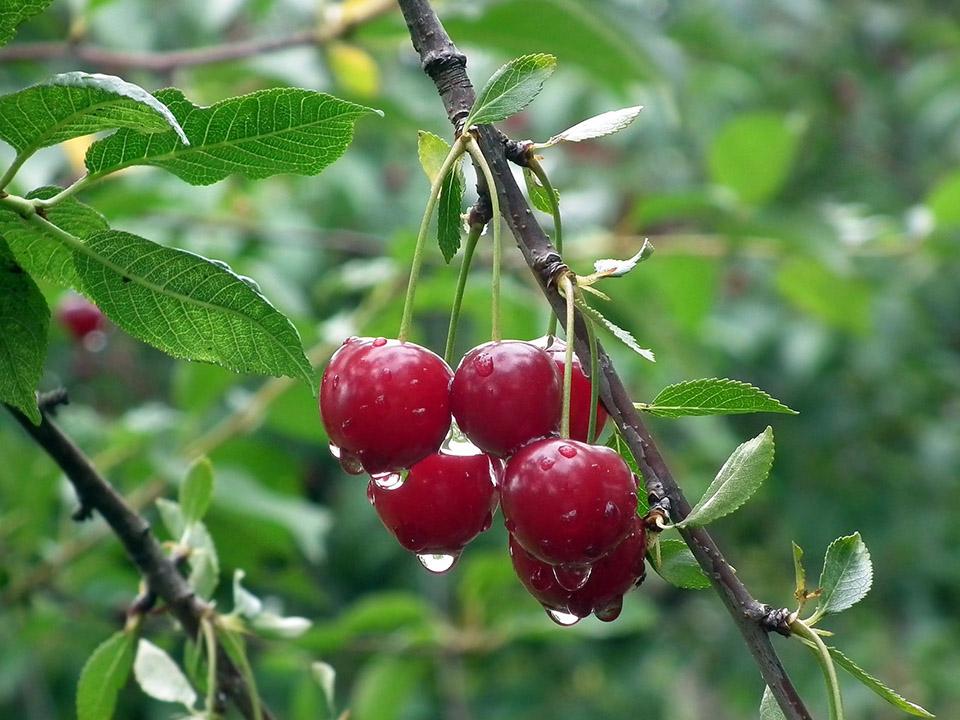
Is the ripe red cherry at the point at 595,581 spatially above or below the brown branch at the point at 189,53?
above

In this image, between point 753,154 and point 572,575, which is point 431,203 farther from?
point 753,154

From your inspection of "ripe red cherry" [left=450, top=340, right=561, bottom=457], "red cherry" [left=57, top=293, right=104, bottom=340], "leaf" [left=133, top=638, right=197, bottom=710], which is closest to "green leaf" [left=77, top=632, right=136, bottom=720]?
"leaf" [left=133, top=638, right=197, bottom=710]

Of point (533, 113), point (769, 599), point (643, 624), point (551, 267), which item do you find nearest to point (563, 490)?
point (551, 267)

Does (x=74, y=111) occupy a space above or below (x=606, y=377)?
above

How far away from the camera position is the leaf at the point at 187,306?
0.68 metres

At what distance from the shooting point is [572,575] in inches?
27.2

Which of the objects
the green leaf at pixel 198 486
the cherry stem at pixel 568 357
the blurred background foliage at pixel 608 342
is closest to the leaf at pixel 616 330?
the cherry stem at pixel 568 357

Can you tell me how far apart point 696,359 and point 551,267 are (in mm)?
1617

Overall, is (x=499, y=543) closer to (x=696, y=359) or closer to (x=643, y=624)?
(x=643, y=624)

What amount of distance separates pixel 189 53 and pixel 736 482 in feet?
4.89

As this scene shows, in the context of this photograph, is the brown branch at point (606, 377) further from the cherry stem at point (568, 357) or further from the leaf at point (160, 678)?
the leaf at point (160, 678)

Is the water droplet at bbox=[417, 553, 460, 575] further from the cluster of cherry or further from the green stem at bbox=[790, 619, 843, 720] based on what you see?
the green stem at bbox=[790, 619, 843, 720]

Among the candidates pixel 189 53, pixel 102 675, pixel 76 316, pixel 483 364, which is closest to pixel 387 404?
pixel 483 364

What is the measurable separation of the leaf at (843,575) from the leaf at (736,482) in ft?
0.20
